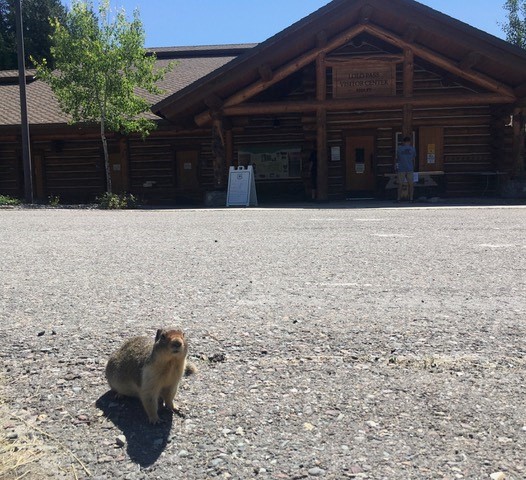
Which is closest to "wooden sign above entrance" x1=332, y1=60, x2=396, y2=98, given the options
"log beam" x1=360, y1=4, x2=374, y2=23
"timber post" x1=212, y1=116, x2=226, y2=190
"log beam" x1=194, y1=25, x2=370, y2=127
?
"log beam" x1=194, y1=25, x2=370, y2=127

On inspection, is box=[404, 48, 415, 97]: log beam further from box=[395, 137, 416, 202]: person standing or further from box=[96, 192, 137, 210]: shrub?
box=[96, 192, 137, 210]: shrub

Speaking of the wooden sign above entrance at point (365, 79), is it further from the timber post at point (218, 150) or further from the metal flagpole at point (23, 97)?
the metal flagpole at point (23, 97)

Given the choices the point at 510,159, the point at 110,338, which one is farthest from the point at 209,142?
the point at 110,338

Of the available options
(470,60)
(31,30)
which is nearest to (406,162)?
(470,60)

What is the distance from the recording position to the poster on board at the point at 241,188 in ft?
55.5

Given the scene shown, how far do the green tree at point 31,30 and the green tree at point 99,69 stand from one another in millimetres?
27544

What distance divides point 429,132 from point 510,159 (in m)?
2.92

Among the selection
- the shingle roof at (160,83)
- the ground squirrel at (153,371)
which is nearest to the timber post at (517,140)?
the shingle roof at (160,83)

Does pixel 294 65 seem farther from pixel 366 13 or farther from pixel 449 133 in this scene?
pixel 449 133

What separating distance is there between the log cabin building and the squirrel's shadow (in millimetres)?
15301

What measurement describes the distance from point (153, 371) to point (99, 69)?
17.8m

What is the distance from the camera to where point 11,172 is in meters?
24.7

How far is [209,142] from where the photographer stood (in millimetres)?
22281

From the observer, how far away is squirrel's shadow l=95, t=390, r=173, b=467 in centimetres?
202
